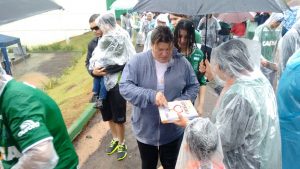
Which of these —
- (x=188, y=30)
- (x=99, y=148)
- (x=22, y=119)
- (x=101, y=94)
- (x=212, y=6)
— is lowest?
(x=99, y=148)

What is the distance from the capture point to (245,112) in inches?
82.4

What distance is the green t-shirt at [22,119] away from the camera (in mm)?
1667

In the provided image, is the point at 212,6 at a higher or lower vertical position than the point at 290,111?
higher

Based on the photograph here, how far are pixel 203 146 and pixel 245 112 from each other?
1.33 feet

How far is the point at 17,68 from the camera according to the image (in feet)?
56.6

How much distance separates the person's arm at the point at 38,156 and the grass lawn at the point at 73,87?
11.8ft

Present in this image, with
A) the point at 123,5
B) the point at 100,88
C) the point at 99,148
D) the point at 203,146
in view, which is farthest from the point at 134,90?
the point at 123,5

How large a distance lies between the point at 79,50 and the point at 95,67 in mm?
15608

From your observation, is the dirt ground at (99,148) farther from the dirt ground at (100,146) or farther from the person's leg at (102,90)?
the person's leg at (102,90)

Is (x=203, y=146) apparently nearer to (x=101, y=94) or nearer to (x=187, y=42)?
(x=187, y=42)

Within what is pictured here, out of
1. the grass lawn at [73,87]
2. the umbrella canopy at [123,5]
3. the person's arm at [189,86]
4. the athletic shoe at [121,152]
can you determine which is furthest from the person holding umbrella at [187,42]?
the umbrella canopy at [123,5]

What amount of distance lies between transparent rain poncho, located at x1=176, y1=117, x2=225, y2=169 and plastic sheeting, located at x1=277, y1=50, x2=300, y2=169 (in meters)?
1.08

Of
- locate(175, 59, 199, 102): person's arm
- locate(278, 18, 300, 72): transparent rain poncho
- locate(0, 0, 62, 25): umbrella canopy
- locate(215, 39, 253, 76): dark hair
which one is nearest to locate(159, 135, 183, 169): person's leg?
locate(175, 59, 199, 102): person's arm

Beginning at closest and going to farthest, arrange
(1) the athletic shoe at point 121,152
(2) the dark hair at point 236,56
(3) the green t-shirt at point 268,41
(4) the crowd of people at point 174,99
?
(4) the crowd of people at point 174,99, (2) the dark hair at point 236,56, (1) the athletic shoe at point 121,152, (3) the green t-shirt at point 268,41
